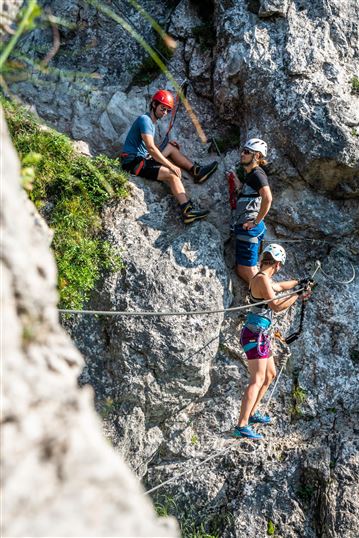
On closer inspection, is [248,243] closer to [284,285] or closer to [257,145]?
[284,285]

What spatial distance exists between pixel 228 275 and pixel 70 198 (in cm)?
Answer: 188

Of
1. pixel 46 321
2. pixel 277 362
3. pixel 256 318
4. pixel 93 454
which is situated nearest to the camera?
pixel 93 454

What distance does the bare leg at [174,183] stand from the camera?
802 centimetres

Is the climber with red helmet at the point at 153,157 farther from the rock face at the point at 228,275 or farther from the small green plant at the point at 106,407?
the small green plant at the point at 106,407

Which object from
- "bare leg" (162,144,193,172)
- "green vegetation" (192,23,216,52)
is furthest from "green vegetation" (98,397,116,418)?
"green vegetation" (192,23,216,52)

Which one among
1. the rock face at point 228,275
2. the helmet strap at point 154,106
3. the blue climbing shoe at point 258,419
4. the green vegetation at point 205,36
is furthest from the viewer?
the green vegetation at point 205,36

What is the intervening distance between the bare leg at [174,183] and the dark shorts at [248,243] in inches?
26.6

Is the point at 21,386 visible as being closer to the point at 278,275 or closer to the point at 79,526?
the point at 79,526

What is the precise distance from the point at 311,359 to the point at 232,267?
1326mm

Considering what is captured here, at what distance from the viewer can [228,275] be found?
800 cm

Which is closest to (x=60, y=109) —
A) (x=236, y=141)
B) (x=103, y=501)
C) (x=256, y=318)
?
(x=236, y=141)

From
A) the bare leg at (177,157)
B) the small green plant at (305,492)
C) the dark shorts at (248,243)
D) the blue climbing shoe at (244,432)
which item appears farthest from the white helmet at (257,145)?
the small green plant at (305,492)

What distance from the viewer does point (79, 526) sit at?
229 centimetres

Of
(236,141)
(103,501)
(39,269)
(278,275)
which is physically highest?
(39,269)
